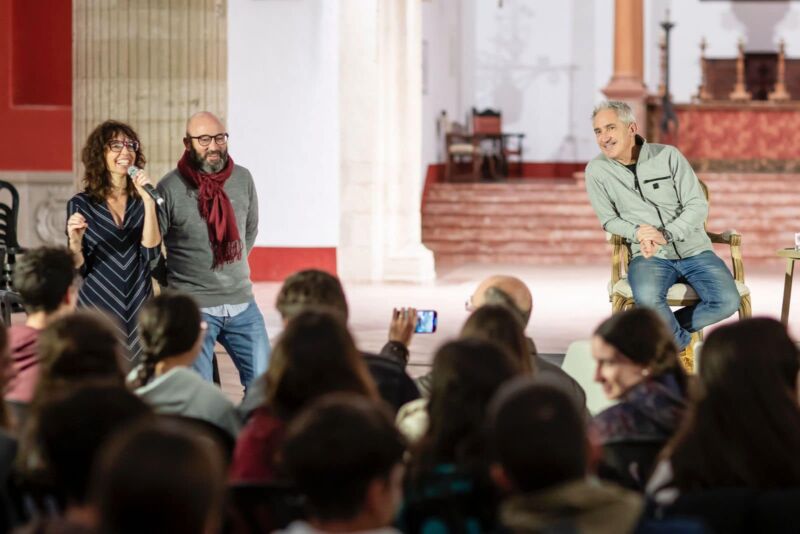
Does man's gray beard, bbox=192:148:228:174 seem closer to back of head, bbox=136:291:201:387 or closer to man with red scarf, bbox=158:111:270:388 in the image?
man with red scarf, bbox=158:111:270:388

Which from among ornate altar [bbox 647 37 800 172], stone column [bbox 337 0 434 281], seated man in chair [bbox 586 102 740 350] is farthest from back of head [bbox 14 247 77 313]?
ornate altar [bbox 647 37 800 172]

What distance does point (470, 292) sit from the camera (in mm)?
10609

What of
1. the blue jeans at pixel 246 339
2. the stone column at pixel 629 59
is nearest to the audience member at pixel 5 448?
the blue jeans at pixel 246 339

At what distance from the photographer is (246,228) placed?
531cm

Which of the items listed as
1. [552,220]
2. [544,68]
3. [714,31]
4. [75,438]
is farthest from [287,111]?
[714,31]

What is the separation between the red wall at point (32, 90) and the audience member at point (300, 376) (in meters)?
9.14

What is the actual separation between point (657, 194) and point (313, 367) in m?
3.40

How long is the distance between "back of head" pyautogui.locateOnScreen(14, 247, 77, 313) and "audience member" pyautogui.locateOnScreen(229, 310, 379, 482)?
1.25m

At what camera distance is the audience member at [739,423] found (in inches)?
99.4

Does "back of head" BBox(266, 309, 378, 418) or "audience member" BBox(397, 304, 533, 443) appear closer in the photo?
"back of head" BBox(266, 309, 378, 418)

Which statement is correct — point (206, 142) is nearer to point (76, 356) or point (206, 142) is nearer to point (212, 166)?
point (212, 166)

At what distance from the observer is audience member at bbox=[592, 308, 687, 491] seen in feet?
9.89

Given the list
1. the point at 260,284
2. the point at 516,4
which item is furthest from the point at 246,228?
the point at 516,4

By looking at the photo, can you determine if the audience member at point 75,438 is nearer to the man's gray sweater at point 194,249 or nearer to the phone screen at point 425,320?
the phone screen at point 425,320
